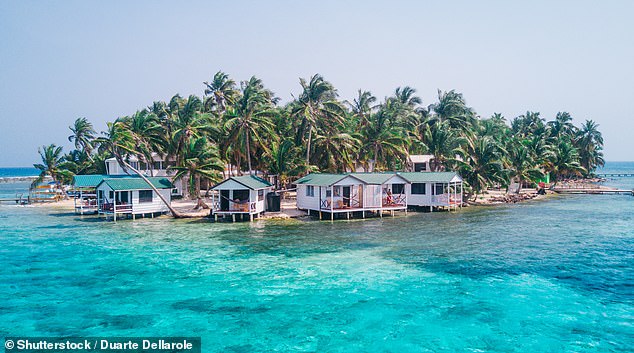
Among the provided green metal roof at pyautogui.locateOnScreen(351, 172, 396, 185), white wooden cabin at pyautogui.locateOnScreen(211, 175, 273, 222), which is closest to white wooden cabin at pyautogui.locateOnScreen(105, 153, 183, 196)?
white wooden cabin at pyautogui.locateOnScreen(211, 175, 273, 222)

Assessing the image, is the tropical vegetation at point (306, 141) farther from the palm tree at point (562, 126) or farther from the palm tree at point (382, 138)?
the palm tree at point (562, 126)

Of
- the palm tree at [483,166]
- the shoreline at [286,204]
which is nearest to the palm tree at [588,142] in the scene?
the shoreline at [286,204]

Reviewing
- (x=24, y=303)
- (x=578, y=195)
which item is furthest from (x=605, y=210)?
(x=24, y=303)

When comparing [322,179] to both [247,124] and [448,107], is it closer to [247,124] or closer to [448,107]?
[247,124]

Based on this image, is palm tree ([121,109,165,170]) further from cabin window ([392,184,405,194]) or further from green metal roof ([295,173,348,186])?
cabin window ([392,184,405,194])

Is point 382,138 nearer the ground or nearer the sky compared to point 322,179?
nearer the sky

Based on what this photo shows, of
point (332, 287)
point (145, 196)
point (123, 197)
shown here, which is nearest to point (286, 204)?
point (145, 196)

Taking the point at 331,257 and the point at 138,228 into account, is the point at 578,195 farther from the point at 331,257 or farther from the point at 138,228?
→ the point at 138,228
